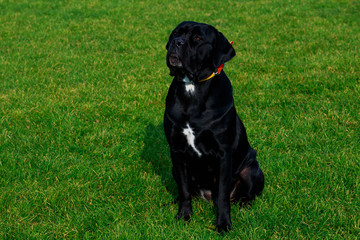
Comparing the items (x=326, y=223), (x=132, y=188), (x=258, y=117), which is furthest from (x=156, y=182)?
(x=258, y=117)

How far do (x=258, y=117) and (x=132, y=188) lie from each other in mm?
2633

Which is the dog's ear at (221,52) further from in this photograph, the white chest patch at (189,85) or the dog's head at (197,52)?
the white chest patch at (189,85)

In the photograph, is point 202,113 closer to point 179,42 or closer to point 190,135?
point 190,135

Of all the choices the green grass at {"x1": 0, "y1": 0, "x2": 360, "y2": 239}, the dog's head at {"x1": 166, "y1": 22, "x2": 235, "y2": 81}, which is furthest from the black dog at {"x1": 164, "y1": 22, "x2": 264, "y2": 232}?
the green grass at {"x1": 0, "y1": 0, "x2": 360, "y2": 239}

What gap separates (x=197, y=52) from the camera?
11.8 ft

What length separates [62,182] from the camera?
14.9 feet

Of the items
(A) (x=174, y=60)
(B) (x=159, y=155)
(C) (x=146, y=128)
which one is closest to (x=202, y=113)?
(A) (x=174, y=60)

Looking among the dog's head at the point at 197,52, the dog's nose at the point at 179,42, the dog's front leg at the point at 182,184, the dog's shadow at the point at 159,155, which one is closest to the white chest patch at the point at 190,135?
the dog's front leg at the point at 182,184

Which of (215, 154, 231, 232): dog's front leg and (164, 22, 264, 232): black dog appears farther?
(215, 154, 231, 232): dog's front leg

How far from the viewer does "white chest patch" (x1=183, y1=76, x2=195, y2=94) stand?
3.66 metres

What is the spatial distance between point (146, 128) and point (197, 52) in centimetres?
260

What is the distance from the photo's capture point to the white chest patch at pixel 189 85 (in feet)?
12.0

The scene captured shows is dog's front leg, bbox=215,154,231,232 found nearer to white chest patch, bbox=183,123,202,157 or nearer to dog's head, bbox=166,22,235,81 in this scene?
white chest patch, bbox=183,123,202,157

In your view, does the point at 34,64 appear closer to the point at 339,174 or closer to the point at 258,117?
the point at 258,117
